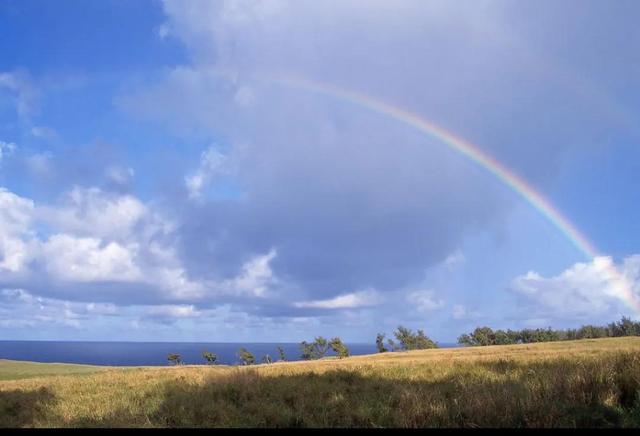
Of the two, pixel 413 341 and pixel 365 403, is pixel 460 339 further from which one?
pixel 365 403

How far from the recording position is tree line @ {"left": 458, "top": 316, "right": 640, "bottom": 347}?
447ft

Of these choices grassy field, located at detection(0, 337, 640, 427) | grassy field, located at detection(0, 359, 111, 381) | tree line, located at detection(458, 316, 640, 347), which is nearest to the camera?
grassy field, located at detection(0, 337, 640, 427)

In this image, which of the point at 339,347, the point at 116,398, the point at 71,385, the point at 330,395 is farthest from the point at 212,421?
the point at 339,347

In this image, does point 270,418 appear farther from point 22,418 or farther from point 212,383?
point 22,418

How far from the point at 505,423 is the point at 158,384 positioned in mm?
12331

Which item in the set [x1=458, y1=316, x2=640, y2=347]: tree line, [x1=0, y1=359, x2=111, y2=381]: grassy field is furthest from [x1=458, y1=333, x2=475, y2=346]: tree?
[x1=0, y1=359, x2=111, y2=381]: grassy field

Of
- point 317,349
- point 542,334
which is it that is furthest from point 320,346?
point 542,334

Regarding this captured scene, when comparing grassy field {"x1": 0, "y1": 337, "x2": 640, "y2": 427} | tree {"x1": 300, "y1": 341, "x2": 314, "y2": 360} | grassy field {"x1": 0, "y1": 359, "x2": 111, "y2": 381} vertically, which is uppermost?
grassy field {"x1": 0, "y1": 337, "x2": 640, "y2": 427}

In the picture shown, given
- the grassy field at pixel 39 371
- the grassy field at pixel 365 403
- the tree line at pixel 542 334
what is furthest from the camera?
the tree line at pixel 542 334

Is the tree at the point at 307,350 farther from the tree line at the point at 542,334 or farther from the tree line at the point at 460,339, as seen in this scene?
the tree line at the point at 542,334

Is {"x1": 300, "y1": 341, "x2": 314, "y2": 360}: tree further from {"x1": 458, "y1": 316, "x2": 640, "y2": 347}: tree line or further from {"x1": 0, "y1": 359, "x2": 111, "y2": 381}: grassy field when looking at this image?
{"x1": 0, "y1": 359, "x2": 111, "y2": 381}: grassy field

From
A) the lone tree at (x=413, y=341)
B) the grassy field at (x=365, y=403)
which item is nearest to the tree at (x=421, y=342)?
the lone tree at (x=413, y=341)

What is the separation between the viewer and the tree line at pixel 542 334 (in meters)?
136

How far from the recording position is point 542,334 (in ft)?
544
